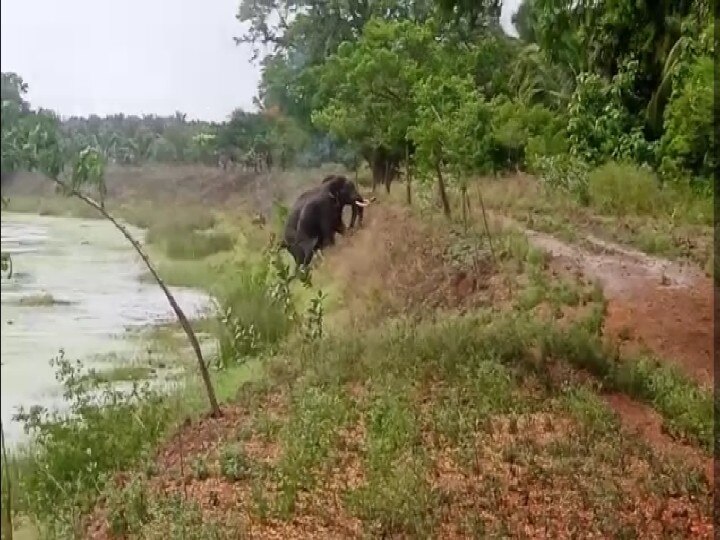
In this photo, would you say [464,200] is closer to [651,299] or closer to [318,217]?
[318,217]

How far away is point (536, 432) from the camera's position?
245cm

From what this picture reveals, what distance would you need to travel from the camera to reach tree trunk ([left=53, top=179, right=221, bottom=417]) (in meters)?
2.04

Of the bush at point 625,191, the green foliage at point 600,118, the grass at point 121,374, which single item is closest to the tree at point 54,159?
the grass at point 121,374

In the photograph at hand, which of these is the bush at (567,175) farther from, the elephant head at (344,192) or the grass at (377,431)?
the elephant head at (344,192)

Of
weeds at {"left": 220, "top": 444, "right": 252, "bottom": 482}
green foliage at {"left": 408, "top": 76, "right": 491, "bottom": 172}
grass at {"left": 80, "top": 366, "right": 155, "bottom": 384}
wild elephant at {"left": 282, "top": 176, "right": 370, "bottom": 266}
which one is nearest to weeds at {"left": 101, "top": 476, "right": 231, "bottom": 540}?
weeds at {"left": 220, "top": 444, "right": 252, "bottom": 482}

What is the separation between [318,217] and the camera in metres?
2.83

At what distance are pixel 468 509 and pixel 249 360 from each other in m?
0.88

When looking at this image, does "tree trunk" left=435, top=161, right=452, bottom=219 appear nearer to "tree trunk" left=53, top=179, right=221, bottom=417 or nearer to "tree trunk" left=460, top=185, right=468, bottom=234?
"tree trunk" left=460, top=185, right=468, bottom=234

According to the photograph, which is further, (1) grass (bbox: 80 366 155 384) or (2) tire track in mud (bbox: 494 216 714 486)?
(2) tire track in mud (bbox: 494 216 714 486)

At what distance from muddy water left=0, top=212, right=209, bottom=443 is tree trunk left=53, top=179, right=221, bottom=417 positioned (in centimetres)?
2

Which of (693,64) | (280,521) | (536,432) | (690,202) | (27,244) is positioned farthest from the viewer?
(690,202)

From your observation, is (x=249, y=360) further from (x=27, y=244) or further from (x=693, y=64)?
(x=693, y=64)

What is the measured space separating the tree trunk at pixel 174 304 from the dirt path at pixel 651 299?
1202 millimetres

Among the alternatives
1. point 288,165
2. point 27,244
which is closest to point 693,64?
point 288,165
